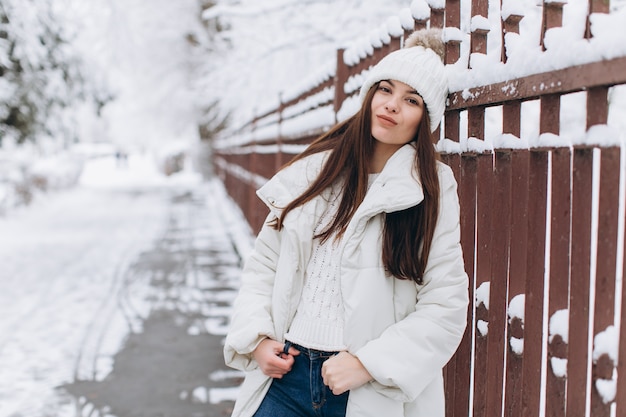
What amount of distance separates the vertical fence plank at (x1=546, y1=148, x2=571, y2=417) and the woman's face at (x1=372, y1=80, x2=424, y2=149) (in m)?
0.52

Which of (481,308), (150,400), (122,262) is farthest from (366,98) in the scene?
(122,262)

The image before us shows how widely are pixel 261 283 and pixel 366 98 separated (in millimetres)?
701

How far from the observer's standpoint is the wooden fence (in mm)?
1579

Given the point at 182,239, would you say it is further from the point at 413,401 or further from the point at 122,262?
the point at 413,401

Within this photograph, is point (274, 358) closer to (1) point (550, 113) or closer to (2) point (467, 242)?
(2) point (467, 242)

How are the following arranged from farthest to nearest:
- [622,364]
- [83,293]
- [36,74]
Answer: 1. [36,74]
2. [83,293]
3. [622,364]

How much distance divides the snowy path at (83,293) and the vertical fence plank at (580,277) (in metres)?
3.08

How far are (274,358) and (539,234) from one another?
2.79 feet

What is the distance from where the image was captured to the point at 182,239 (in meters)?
12.0

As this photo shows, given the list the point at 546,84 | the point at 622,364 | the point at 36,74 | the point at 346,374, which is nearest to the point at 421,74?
the point at 546,84

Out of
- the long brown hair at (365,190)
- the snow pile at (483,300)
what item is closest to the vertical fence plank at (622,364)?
the long brown hair at (365,190)

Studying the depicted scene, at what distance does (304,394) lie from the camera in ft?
7.00

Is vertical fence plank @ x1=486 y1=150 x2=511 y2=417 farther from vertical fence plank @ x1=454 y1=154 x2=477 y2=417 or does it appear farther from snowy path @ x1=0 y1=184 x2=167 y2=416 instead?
snowy path @ x1=0 y1=184 x2=167 y2=416

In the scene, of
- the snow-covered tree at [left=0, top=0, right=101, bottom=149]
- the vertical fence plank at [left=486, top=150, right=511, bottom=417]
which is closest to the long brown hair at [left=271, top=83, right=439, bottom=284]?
the vertical fence plank at [left=486, top=150, right=511, bottom=417]
